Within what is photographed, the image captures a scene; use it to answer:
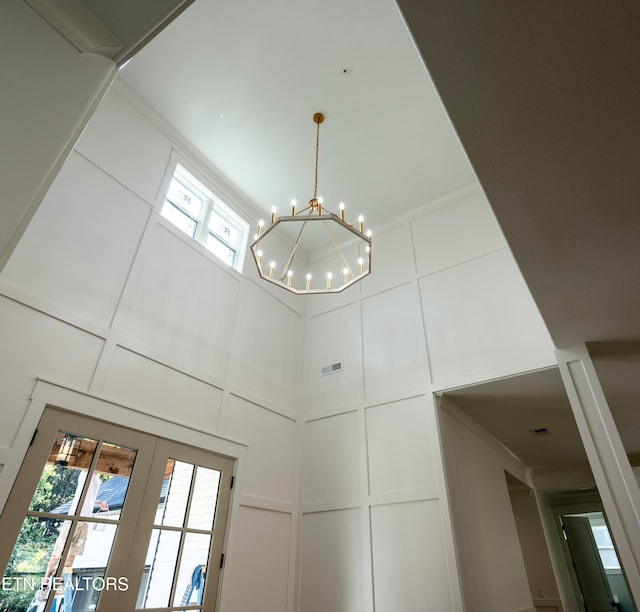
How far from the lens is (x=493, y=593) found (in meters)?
3.97

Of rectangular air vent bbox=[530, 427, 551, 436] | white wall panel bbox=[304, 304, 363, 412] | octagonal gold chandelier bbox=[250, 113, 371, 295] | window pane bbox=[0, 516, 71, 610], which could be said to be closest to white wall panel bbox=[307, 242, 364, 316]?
octagonal gold chandelier bbox=[250, 113, 371, 295]

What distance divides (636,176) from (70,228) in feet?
12.2

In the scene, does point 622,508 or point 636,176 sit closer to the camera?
point 636,176

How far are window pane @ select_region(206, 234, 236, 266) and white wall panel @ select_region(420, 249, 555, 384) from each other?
234 cm

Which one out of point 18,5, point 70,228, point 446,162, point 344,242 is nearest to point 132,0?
point 18,5

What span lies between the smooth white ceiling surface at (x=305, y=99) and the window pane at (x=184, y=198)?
52cm

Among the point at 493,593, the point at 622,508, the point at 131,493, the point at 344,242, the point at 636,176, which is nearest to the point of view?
the point at 636,176

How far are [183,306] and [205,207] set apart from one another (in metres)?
1.42

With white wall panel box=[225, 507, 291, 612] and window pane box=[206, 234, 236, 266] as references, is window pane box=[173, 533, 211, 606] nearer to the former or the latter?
white wall panel box=[225, 507, 291, 612]

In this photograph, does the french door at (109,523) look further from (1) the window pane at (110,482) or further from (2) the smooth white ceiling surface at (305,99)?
(2) the smooth white ceiling surface at (305,99)

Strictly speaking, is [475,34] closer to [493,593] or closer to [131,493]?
[131,493]

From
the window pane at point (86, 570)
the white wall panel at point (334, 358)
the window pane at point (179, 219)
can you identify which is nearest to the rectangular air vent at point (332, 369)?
the white wall panel at point (334, 358)

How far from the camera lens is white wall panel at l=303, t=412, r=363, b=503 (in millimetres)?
4410

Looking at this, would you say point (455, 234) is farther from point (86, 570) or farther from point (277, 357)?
point (86, 570)
